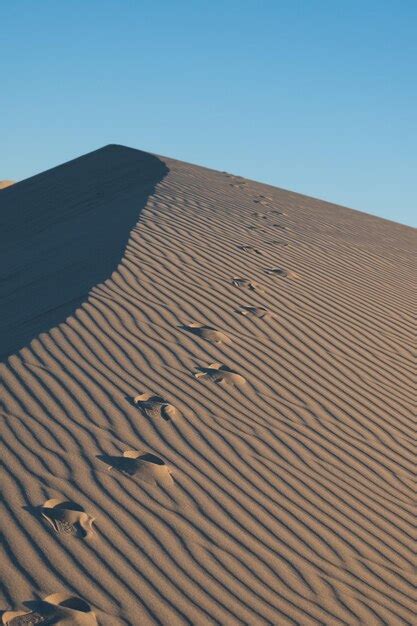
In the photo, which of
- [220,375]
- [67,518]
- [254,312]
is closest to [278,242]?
[254,312]

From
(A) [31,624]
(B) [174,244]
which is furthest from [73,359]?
(B) [174,244]

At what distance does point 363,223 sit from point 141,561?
48.1ft

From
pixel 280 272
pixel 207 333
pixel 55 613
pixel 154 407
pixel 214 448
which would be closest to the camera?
pixel 55 613

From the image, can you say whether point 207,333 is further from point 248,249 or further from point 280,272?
point 248,249

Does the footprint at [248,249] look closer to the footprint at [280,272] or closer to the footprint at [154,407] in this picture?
the footprint at [280,272]

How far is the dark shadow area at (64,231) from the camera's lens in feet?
27.9

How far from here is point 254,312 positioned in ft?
30.1

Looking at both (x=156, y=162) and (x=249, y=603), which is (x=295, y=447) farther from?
(x=156, y=162)

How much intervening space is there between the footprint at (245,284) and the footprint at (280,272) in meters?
0.72

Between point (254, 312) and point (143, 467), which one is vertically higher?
point (254, 312)

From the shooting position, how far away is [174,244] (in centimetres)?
1127

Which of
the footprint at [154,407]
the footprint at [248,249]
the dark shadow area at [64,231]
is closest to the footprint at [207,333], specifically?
the dark shadow area at [64,231]

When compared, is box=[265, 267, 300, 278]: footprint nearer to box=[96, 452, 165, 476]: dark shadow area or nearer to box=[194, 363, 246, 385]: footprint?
box=[194, 363, 246, 385]: footprint

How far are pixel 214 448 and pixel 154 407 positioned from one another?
22.3 inches
